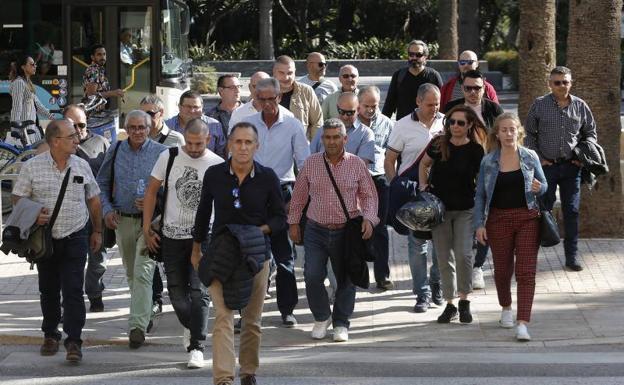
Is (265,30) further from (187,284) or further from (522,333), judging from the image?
(187,284)

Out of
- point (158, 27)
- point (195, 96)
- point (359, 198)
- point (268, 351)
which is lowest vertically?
point (268, 351)

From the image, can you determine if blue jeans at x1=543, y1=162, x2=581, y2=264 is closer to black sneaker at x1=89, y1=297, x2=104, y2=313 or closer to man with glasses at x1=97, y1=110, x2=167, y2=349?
man with glasses at x1=97, y1=110, x2=167, y2=349

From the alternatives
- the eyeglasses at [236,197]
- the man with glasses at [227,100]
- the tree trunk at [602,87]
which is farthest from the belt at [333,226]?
the tree trunk at [602,87]

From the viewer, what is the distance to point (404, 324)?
A: 1019 cm

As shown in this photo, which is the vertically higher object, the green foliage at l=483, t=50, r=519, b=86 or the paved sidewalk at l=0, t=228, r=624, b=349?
the green foliage at l=483, t=50, r=519, b=86

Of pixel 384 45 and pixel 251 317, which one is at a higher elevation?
pixel 384 45

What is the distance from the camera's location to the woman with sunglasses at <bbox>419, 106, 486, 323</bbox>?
385 inches

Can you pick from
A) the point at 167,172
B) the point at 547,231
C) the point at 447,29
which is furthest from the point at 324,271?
the point at 447,29

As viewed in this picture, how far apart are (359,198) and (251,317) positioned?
185 cm

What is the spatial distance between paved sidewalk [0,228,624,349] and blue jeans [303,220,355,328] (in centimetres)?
25

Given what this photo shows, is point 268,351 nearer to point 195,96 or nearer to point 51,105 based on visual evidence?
point 195,96

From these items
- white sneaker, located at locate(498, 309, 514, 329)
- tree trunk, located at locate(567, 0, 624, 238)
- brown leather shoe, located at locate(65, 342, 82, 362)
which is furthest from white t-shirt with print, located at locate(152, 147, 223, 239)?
tree trunk, located at locate(567, 0, 624, 238)

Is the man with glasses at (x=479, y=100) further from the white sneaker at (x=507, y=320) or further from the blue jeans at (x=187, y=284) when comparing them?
the blue jeans at (x=187, y=284)

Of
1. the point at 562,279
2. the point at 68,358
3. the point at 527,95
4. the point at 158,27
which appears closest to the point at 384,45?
the point at 158,27
